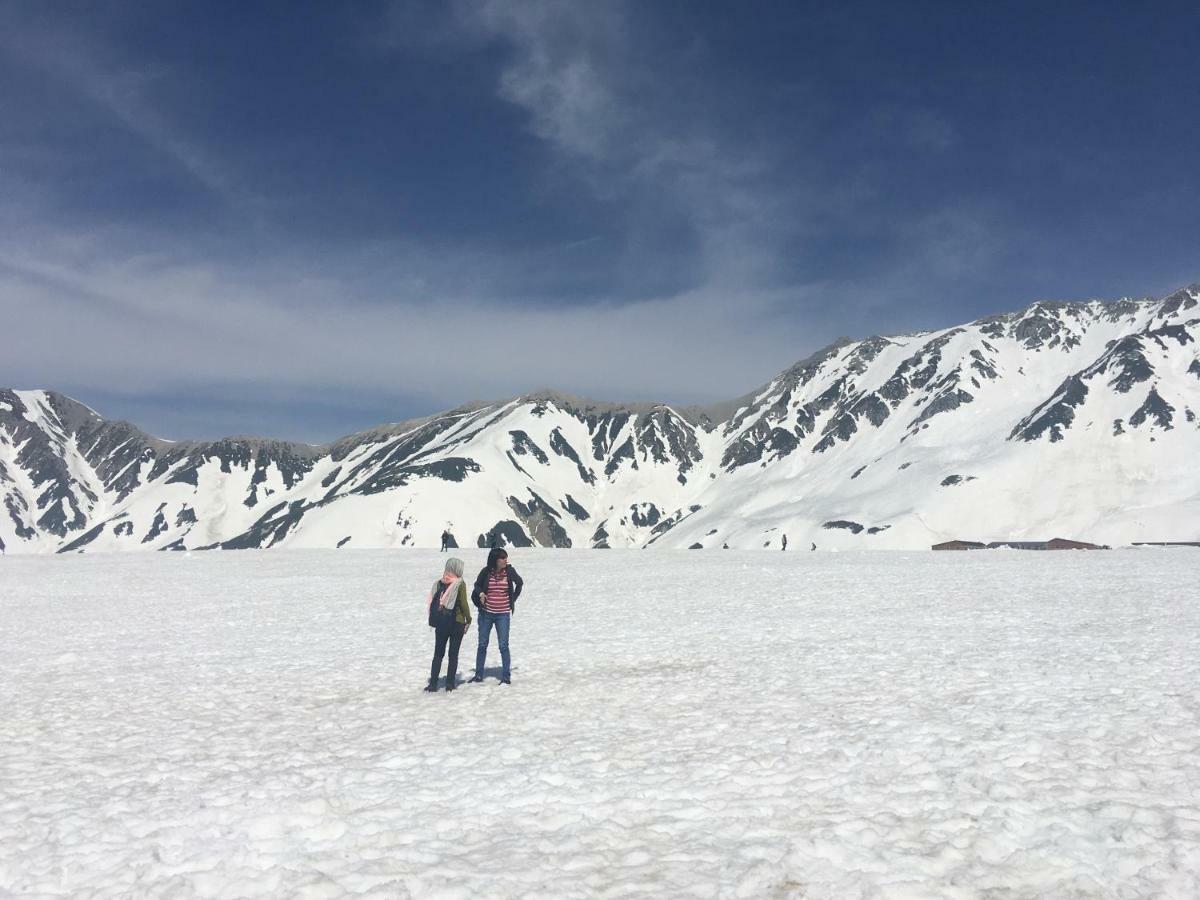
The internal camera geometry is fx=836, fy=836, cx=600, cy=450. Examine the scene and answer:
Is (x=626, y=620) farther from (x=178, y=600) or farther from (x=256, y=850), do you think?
(x=178, y=600)

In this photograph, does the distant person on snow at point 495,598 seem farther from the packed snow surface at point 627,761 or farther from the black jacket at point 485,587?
the packed snow surface at point 627,761

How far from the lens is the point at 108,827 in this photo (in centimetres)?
839

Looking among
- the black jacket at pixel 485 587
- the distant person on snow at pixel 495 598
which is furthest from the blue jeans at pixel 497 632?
the black jacket at pixel 485 587

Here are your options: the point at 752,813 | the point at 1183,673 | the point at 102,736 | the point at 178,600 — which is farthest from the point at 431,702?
the point at 178,600

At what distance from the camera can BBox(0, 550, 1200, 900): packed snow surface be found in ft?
23.3

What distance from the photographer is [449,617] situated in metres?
15.3

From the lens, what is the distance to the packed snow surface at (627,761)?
7.11 m

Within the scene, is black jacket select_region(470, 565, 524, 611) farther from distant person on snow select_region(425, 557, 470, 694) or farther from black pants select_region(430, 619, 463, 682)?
black pants select_region(430, 619, 463, 682)

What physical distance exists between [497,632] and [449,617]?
3.01ft

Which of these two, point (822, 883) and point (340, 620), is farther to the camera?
point (340, 620)

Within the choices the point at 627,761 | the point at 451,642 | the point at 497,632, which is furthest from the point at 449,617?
the point at 627,761

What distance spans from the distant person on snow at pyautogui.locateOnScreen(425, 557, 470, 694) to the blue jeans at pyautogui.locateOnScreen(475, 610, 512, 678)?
0.50 metres

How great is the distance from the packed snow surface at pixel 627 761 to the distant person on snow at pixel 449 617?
59 centimetres

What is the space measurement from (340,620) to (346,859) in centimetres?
2024
